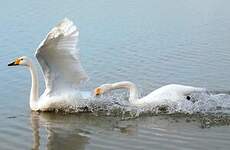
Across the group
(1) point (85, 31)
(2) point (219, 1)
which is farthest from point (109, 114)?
(2) point (219, 1)

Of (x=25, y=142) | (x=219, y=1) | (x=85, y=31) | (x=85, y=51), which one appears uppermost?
(x=219, y=1)

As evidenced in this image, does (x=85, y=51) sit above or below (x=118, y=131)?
above

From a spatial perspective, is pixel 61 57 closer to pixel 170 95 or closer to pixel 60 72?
pixel 60 72

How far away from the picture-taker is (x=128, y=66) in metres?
13.9

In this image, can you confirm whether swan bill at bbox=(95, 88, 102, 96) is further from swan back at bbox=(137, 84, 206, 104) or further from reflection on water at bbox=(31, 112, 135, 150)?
swan back at bbox=(137, 84, 206, 104)

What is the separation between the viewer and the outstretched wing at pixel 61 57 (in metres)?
9.80

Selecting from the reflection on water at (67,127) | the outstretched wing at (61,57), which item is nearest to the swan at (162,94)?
the outstretched wing at (61,57)

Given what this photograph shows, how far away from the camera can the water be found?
857cm

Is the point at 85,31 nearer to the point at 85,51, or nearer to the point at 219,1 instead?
the point at 85,51

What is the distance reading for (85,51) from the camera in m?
15.9

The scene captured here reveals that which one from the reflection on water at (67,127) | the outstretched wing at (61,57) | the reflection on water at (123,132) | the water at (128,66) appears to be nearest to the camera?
the reflection on water at (123,132)

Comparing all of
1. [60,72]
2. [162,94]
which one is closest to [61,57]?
[60,72]

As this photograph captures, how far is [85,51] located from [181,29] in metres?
5.56

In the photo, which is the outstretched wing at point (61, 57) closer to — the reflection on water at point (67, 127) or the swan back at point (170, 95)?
the reflection on water at point (67, 127)
